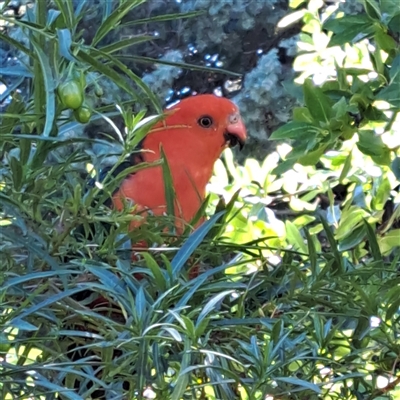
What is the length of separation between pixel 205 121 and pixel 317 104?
0.65m

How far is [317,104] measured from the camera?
2.14 ft

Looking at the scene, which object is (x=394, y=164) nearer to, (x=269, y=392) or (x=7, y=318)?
(x=269, y=392)

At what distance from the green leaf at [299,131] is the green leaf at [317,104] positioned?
12mm

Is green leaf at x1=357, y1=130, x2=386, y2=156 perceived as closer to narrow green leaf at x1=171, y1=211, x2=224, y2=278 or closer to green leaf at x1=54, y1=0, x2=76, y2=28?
narrow green leaf at x1=171, y1=211, x2=224, y2=278

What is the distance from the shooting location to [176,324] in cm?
48

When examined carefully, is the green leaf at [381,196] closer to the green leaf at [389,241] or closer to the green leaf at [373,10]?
the green leaf at [389,241]

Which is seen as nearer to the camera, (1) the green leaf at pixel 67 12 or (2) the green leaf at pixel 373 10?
(1) the green leaf at pixel 67 12

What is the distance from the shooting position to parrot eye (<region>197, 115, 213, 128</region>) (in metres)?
1.29

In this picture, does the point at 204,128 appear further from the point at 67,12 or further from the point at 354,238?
the point at 67,12

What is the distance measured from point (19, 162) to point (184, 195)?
1.95 ft

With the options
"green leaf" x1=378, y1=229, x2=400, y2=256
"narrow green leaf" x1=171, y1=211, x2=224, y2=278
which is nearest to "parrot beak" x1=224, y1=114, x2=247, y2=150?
"green leaf" x1=378, y1=229, x2=400, y2=256

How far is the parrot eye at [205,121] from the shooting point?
129 centimetres

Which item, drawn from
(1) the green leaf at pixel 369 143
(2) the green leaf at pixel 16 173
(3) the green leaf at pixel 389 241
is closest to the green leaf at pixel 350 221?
(3) the green leaf at pixel 389 241

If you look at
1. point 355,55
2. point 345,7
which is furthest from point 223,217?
point 345,7
